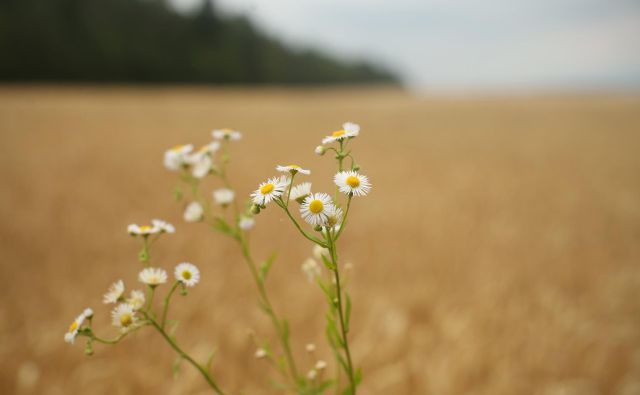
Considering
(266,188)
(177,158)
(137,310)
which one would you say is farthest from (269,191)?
(177,158)

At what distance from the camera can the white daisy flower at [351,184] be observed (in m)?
0.66

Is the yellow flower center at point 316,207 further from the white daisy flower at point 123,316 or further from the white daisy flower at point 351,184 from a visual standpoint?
the white daisy flower at point 123,316

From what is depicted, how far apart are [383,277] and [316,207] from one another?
1.84m

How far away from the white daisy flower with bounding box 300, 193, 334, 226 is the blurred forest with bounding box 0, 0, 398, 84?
32.7 metres

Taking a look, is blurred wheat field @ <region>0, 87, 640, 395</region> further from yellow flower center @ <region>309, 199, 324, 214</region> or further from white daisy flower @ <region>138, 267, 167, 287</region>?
yellow flower center @ <region>309, 199, 324, 214</region>

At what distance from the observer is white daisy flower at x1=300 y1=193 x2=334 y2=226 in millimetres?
663

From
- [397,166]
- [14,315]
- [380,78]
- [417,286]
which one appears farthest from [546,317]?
[380,78]

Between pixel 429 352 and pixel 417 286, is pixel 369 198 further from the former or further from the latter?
pixel 429 352

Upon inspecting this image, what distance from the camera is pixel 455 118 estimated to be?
1227cm

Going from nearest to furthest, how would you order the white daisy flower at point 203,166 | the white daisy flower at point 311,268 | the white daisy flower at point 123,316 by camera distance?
the white daisy flower at point 123,316 < the white daisy flower at point 311,268 < the white daisy flower at point 203,166

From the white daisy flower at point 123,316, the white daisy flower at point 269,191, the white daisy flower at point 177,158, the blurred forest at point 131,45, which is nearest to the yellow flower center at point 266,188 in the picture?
the white daisy flower at point 269,191

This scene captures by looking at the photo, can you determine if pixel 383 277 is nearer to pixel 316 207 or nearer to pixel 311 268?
pixel 311 268

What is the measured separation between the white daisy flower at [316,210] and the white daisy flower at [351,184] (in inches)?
1.4

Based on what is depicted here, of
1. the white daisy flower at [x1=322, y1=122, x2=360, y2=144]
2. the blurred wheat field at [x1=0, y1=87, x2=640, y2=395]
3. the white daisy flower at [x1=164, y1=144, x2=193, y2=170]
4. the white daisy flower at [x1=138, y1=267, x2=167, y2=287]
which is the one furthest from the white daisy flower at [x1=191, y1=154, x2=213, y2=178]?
the blurred wheat field at [x1=0, y1=87, x2=640, y2=395]
